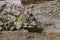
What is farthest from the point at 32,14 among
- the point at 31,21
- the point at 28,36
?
the point at 28,36

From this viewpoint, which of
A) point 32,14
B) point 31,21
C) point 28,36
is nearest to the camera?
point 28,36

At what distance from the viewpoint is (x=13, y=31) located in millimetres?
1843

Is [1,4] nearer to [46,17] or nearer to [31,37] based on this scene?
[46,17]

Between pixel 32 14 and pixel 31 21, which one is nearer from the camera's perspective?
pixel 31 21

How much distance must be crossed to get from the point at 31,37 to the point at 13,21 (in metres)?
0.44

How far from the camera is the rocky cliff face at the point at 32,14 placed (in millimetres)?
1893

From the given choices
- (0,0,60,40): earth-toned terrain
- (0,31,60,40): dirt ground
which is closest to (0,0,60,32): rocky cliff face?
(0,0,60,40): earth-toned terrain

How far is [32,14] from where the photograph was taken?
2.15 m

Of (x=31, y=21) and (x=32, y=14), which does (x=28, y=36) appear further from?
(x=32, y=14)

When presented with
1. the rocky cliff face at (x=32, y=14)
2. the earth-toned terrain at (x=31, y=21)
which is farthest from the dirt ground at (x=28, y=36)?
the rocky cliff face at (x=32, y=14)

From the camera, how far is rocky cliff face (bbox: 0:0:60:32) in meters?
1.89

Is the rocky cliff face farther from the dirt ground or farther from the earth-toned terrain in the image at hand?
the dirt ground

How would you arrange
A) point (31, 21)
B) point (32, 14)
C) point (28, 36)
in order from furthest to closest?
point (32, 14) < point (31, 21) < point (28, 36)

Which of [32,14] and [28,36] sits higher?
[32,14]
